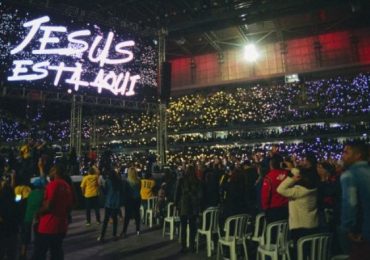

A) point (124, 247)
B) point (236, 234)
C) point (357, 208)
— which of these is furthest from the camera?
point (124, 247)

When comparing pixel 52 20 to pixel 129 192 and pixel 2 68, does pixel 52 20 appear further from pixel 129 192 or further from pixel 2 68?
pixel 129 192

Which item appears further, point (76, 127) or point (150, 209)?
point (76, 127)

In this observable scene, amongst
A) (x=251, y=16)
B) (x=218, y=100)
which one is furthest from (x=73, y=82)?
(x=218, y=100)

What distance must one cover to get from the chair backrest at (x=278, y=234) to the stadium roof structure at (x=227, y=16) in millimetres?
9852

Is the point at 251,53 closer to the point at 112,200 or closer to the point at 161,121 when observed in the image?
the point at 161,121

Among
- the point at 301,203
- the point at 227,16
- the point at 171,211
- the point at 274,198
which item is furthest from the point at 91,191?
the point at 227,16

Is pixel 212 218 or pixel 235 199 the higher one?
pixel 235 199

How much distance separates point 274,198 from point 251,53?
50.2 feet

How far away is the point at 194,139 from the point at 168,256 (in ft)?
40.5

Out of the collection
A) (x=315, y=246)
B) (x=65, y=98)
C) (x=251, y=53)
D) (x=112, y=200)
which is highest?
(x=251, y=53)

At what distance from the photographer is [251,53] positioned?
62.0ft

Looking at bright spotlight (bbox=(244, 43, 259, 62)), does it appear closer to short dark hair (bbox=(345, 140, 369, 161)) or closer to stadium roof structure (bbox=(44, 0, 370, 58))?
stadium roof structure (bbox=(44, 0, 370, 58))

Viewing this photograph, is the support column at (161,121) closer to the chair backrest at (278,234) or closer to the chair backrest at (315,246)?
the chair backrest at (278,234)

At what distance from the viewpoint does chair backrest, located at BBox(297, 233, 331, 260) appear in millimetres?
3498
